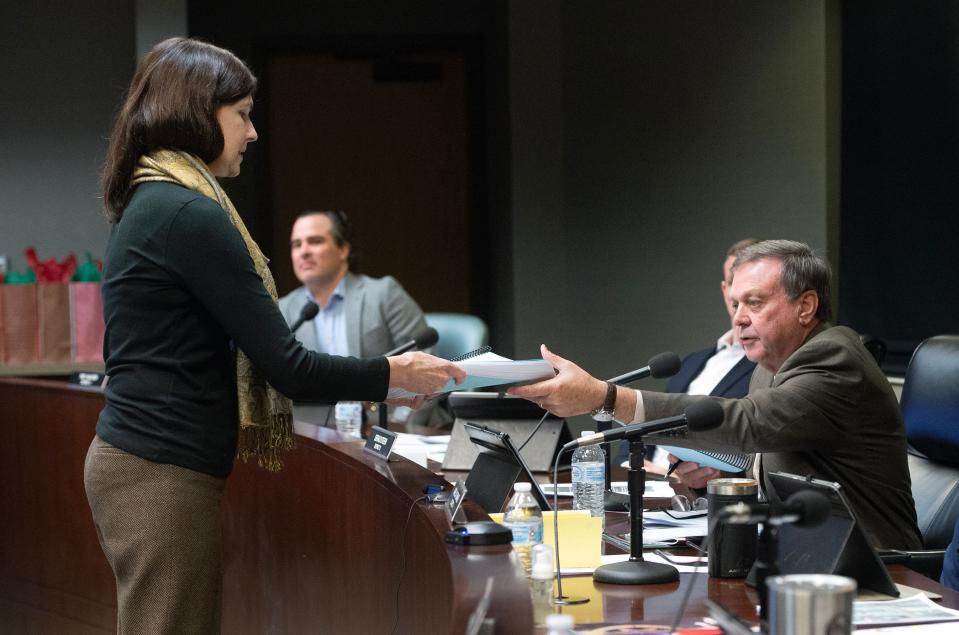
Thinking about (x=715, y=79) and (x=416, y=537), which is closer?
(x=416, y=537)

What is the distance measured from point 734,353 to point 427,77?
3.08 metres

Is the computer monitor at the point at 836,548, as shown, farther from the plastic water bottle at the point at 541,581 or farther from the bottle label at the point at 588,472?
the bottle label at the point at 588,472

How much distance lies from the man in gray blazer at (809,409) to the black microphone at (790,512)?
35.3 inches

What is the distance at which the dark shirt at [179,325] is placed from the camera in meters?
1.85

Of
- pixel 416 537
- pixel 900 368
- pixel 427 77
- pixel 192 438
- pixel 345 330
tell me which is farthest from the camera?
pixel 427 77

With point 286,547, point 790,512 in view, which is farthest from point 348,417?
point 790,512

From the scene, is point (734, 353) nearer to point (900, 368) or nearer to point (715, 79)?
point (900, 368)

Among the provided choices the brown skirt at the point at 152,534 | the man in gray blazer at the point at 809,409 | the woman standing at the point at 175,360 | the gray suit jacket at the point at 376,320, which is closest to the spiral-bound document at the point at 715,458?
the man in gray blazer at the point at 809,409

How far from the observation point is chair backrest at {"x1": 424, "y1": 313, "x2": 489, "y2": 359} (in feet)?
14.6

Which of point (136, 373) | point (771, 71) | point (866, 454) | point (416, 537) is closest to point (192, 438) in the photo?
point (136, 373)

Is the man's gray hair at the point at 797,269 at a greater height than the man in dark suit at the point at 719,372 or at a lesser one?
greater

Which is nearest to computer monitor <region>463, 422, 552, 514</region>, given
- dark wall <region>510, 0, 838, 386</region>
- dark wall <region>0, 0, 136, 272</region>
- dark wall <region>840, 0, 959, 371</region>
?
dark wall <region>840, 0, 959, 371</region>

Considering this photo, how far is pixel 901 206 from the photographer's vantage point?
397 centimetres

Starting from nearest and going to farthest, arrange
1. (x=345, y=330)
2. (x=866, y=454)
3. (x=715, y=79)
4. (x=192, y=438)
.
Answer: (x=192, y=438), (x=866, y=454), (x=345, y=330), (x=715, y=79)
